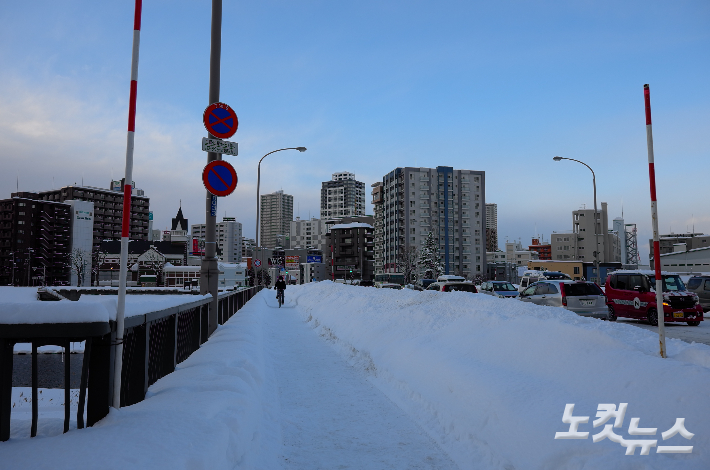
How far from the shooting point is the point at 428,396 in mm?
6332

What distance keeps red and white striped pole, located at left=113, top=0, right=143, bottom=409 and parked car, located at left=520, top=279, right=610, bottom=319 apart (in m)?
15.0

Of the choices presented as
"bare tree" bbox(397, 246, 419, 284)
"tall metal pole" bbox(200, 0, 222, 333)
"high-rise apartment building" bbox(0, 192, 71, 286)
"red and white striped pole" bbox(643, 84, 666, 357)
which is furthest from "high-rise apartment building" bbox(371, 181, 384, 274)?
"red and white striped pole" bbox(643, 84, 666, 357)

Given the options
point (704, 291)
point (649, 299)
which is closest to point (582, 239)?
point (704, 291)

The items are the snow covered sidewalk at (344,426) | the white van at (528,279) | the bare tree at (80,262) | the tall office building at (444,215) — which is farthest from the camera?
the tall office building at (444,215)

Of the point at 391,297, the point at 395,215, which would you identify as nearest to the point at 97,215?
the point at 395,215

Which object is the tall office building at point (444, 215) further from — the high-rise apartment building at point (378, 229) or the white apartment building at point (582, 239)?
the white apartment building at point (582, 239)

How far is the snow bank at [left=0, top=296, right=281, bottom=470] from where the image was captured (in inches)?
114

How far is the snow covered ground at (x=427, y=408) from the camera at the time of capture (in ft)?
11.2

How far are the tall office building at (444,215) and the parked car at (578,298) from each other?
95.4m

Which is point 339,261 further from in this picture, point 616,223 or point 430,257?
point 616,223

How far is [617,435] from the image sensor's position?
3.86 m

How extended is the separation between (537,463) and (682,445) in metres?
1.10

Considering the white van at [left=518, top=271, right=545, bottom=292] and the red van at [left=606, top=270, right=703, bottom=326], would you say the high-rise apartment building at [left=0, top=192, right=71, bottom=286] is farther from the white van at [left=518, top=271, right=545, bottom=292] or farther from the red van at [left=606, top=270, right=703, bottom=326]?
the red van at [left=606, top=270, right=703, bottom=326]

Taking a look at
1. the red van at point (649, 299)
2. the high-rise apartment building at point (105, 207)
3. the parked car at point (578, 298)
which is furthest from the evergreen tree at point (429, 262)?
the high-rise apartment building at point (105, 207)
